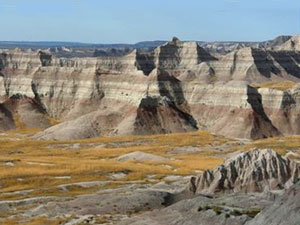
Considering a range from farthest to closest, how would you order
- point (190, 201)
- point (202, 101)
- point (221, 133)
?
point (202, 101) → point (221, 133) → point (190, 201)

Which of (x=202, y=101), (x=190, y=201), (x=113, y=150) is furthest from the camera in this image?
(x=202, y=101)

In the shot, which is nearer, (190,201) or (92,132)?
(190,201)

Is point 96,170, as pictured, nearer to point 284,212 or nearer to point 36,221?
point 36,221

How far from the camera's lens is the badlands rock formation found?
76.1 metres

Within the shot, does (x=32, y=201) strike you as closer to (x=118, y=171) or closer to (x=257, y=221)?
(x=118, y=171)

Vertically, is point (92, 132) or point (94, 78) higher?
point (94, 78)

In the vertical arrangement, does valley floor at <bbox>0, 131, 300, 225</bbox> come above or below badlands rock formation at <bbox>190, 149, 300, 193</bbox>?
below

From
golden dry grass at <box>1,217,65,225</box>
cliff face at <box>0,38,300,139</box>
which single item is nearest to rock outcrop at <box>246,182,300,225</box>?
golden dry grass at <box>1,217,65,225</box>

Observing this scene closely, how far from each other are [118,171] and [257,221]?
174 feet

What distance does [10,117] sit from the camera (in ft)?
554

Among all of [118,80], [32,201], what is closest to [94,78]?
[118,80]

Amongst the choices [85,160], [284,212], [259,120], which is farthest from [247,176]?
[259,120]

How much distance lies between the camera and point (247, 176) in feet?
251

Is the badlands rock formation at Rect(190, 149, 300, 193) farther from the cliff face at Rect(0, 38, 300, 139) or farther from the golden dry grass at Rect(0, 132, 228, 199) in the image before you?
the cliff face at Rect(0, 38, 300, 139)
